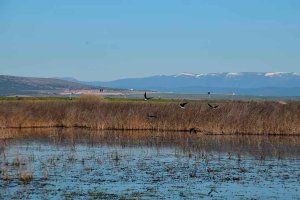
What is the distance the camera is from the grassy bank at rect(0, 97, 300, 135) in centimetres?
4719

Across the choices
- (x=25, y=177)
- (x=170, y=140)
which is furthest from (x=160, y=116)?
(x=25, y=177)

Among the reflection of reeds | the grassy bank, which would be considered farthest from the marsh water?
the grassy bank

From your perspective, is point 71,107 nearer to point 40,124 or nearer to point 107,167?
point 40,124

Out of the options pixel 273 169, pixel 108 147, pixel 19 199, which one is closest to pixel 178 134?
pixel 108 147

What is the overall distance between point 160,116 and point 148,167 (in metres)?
21.0

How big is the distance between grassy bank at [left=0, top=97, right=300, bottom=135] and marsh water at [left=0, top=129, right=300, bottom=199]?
2.27 m

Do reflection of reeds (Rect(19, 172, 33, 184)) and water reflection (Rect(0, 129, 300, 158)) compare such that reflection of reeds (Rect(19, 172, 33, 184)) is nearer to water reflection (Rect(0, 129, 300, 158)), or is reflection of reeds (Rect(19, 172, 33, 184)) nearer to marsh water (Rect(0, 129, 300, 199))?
marsh water (Rect(0, 129, 300, 199))

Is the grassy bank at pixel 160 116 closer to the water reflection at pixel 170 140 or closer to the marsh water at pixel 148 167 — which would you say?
the water reflection at pixel 170 140

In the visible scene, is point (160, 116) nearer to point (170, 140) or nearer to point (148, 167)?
point (170, 140)

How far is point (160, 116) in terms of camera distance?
50.8 meters

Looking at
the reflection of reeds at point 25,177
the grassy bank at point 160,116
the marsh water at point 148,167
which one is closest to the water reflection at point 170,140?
the marsh water at point 148,167

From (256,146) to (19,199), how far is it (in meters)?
20.2

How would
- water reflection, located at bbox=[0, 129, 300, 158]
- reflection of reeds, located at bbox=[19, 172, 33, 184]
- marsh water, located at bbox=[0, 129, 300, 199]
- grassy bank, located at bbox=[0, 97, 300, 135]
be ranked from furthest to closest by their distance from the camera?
1. grassy bank, located at bbox=[0, 97, 300, 135]
2. water reflection, located at bbox=[0, 129, 300, 158]
3. reflection of reeds, located at bbox=[19, 172, 33, 184]
4. marsh water, located at bbox=[0, 129, 300, 199]

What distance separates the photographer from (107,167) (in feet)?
97.3
